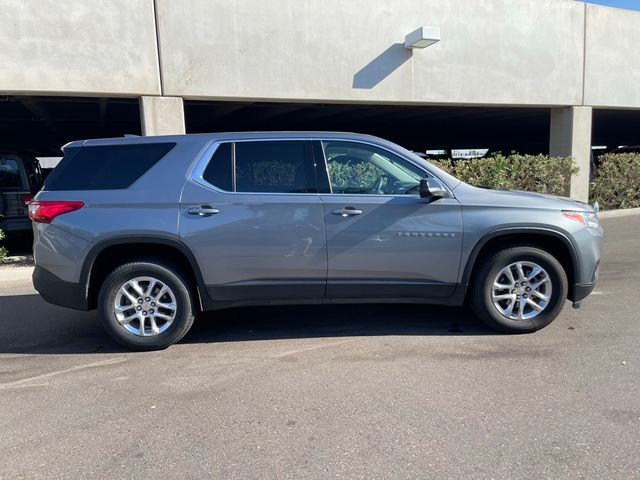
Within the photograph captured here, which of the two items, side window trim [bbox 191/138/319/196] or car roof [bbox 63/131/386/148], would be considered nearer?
side window trim [bbox 191/138/319/196]

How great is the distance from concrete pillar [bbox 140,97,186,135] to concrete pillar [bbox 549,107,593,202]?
915 centimetres

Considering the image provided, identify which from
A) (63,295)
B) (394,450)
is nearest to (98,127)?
(63,295)

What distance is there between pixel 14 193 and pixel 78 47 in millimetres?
3056

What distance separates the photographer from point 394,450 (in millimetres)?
2812

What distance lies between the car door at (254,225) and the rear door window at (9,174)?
6590 millimetres

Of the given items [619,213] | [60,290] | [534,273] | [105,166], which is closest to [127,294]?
[60,290]

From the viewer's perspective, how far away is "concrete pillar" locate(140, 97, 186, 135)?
845 centimetres

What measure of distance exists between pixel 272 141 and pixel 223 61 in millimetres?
5063

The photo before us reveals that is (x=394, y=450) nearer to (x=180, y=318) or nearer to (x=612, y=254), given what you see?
(x=180, y=318)

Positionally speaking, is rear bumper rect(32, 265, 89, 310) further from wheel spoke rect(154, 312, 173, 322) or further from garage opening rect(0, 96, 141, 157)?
garage opening rect(0, 96, 141, 157)

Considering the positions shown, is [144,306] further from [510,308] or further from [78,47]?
[78,47]

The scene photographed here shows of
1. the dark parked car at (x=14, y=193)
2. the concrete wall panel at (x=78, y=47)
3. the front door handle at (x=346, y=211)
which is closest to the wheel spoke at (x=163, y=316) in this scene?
the front door handle at (x=346, y=211)

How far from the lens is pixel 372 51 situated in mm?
9742

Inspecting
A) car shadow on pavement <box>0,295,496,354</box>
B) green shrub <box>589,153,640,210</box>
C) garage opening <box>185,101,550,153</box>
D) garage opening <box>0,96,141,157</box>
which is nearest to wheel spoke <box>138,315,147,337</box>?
car shadow on pavement <box>0,295,496,354</box>
